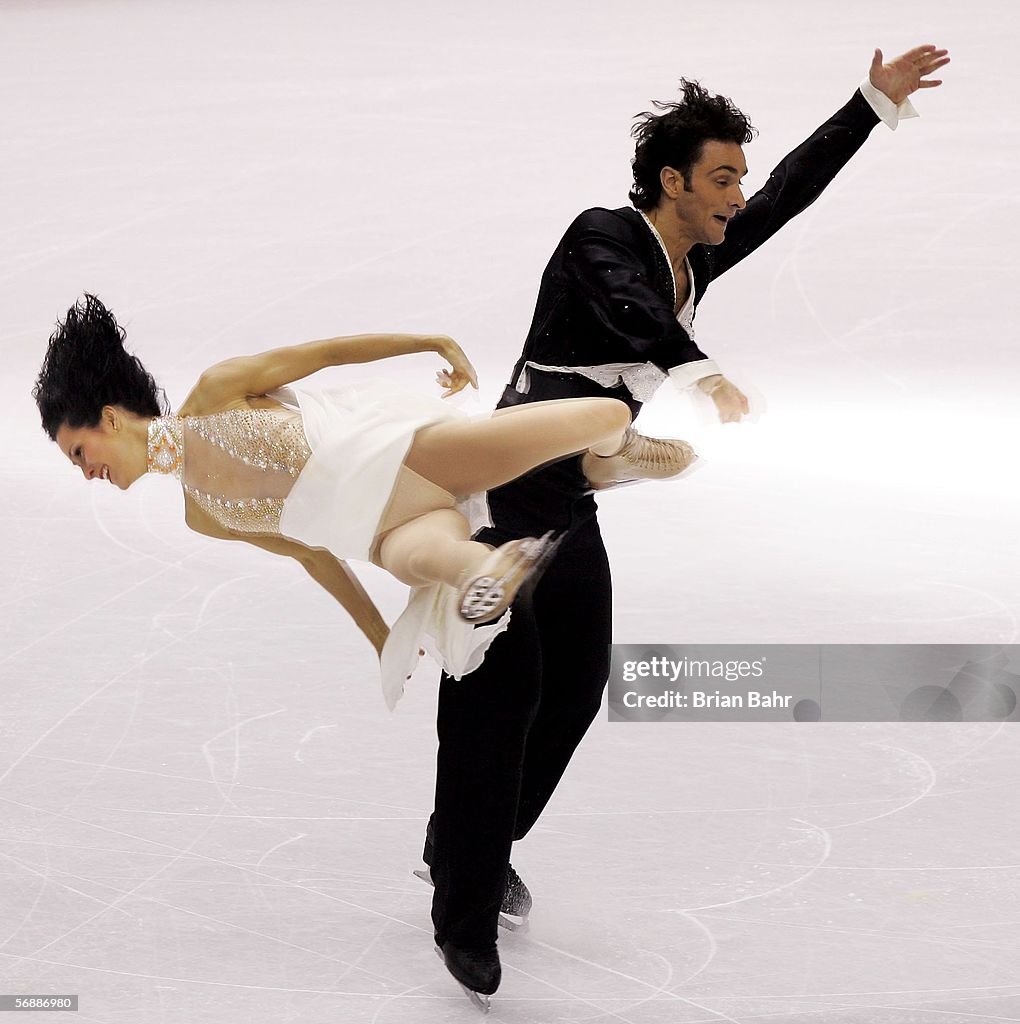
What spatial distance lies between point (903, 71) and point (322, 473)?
131 centimetres

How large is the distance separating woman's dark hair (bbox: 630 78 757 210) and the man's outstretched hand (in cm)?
39

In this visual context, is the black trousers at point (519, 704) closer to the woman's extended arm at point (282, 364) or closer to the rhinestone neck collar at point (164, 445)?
the woman's extended arm at point (282, 364)

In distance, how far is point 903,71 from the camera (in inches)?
115

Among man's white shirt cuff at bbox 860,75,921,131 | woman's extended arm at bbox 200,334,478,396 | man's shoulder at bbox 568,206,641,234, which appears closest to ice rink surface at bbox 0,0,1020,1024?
woman's extended arm at bbox 200,334,478,396

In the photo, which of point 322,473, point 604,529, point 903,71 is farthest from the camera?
point 604,529

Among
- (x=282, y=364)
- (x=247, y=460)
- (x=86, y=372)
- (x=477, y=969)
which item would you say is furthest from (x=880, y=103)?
(x=477, y=969)

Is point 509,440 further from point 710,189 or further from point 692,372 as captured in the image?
point 710,189

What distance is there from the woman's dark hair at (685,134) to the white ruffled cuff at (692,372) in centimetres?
39

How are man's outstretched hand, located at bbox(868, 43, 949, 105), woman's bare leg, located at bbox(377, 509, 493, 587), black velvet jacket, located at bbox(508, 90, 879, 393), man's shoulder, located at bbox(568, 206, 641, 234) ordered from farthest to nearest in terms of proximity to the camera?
man's outstretched hand, located at bbox(868, 43, 949, 105) < man's shoulder, located at bbox(568, 206, 641, 234) < black velvet jacket, located at bbox(508, 90, 879, 393) < woman's bare leg, located at bbox(377, 509, 493, 587)

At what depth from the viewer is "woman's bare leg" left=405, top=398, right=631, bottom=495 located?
228cm

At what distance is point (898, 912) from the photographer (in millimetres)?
2834

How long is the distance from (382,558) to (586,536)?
0.52 metres

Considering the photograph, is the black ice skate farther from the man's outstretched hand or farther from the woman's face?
the man's outstretched hand

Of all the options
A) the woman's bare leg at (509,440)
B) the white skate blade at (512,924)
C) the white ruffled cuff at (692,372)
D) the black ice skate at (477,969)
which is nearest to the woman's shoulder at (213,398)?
the woman's bare leg at (509,440)
